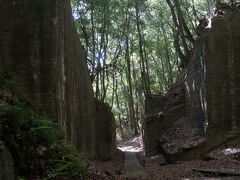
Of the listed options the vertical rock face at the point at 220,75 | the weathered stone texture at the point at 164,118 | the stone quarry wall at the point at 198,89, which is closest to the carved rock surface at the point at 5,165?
the vertical rock face at the point at 220,75

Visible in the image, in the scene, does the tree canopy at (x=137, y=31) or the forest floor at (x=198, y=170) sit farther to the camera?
the tree canopy at (x=137, y=31)

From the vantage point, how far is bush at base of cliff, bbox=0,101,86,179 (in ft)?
17.6

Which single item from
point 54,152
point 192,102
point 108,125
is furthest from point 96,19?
point 54,152

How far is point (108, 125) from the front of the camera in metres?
22.6

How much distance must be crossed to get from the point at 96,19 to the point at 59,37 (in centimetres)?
1835

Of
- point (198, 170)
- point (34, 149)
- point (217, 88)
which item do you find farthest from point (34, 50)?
point (217, 88)

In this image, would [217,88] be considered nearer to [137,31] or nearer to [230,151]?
[230,151]

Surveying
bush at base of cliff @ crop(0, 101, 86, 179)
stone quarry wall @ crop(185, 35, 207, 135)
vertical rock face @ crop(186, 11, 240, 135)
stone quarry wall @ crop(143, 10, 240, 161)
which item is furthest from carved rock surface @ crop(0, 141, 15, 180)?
stone quarry wall @ crop(185, 35, 207, 135)

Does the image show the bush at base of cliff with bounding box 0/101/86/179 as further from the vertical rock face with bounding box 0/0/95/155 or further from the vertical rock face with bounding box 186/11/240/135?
the vertical rock face with bounding box 186/11/240/135

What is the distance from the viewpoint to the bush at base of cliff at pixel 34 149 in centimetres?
536

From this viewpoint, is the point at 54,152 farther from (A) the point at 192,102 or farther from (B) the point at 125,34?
(B) the point at 125,34

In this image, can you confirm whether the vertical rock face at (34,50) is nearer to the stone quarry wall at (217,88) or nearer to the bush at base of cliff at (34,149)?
the bush at base of cliff at (34,149)

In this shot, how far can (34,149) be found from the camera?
5.68 m

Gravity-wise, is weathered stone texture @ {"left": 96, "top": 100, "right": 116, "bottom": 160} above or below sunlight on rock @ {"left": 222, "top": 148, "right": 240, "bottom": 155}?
above
